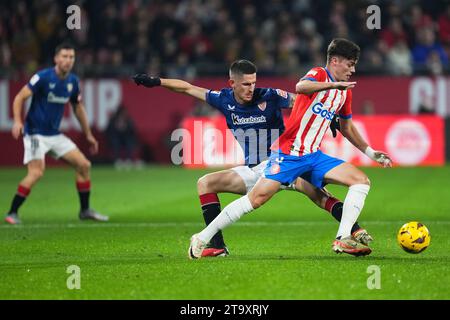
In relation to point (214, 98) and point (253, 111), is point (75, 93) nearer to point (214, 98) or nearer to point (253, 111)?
point (214, 98)

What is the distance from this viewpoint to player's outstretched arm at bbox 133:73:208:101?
8766 mm

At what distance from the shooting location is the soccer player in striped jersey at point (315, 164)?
8695 mm

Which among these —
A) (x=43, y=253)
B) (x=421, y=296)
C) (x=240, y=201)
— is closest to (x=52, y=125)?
(x=43, y=253)

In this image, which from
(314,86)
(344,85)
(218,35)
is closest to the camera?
(344,85)

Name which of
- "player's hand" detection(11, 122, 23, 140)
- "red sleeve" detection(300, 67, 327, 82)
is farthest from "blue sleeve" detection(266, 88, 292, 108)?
"player's hand" detection(11, 122, 23, 140)

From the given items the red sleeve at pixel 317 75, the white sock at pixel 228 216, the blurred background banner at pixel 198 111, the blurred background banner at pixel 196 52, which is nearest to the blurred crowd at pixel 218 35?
the blurred background banner at pixel 196 52

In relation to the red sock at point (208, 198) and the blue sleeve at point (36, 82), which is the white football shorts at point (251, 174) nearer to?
the red sock at point (208, 198)

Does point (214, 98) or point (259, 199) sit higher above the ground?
point (214, 98)

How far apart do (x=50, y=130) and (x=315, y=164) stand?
524 centimetres

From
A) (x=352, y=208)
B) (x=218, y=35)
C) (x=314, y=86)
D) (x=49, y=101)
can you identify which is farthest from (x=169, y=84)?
(x=218, y=35)

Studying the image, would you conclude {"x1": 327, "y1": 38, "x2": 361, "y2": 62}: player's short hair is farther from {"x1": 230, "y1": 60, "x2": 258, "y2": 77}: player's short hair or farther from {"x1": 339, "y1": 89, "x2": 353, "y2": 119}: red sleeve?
{"x1": 230, "y1": 60, "x2": 258, "y2": 77}: player's short hair

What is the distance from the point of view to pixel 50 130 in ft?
42.2

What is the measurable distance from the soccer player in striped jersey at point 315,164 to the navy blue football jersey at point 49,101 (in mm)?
4734

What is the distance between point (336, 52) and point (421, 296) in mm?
2833
